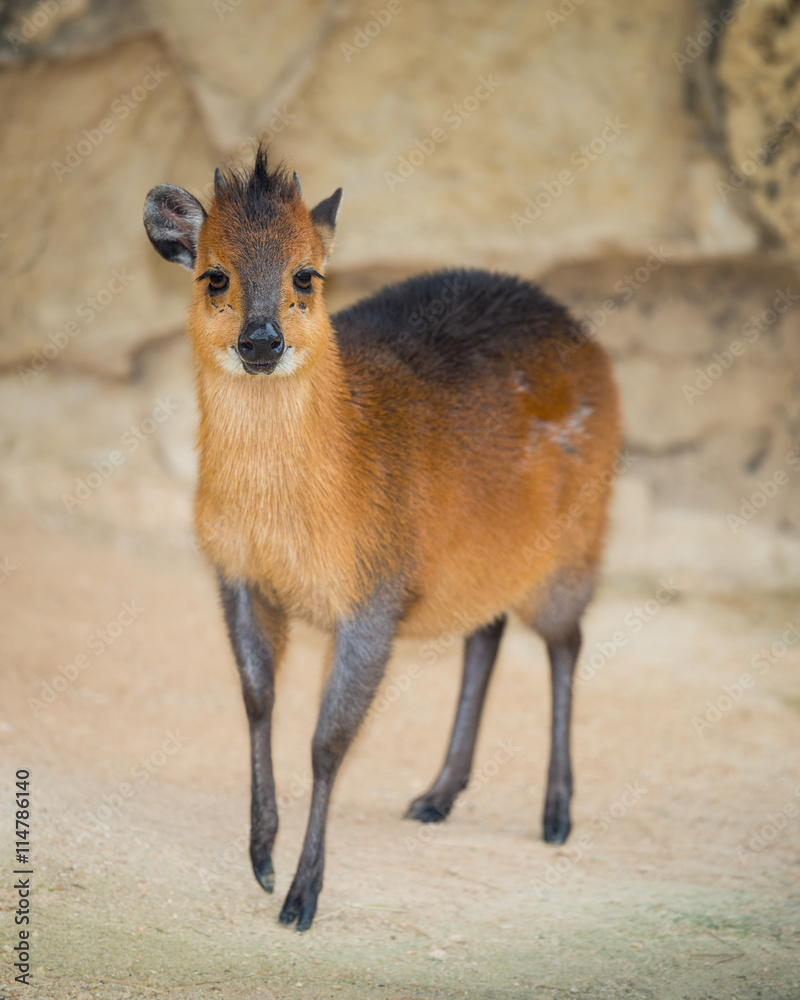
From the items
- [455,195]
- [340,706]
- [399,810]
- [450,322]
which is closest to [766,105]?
[455,195]

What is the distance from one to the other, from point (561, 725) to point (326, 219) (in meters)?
2.57

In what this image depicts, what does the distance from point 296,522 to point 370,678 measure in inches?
25.2

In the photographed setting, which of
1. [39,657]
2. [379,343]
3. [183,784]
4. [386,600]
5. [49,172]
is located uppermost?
[49,172]

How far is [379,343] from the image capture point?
5.04 m

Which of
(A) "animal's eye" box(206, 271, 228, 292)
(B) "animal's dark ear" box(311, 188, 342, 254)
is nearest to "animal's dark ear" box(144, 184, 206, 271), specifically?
(A) "animal's eye" box(206, 271, 228, 292)

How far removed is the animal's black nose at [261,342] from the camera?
156 inches

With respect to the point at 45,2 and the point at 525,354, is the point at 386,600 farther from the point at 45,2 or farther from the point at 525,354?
the point at 45,2

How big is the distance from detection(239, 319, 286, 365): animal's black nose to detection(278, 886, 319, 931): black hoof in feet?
6.03

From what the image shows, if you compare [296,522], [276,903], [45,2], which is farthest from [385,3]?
[276,903]

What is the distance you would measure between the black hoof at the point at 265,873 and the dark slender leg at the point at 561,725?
1.47m

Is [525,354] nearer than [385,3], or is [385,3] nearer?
[525,354]

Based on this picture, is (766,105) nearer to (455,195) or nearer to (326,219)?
(455,195)

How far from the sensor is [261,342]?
13.0 ft

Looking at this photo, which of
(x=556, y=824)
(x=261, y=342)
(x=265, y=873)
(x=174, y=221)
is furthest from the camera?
(x=556, y=824)
